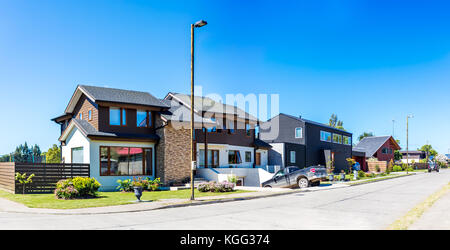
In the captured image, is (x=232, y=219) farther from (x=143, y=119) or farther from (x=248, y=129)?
(x=248, y=129)

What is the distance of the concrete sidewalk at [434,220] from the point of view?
8898mm

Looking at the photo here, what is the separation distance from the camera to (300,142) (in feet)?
146

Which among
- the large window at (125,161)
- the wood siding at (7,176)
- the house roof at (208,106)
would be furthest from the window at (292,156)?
the wood siding at (7,176)

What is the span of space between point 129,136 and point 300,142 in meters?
25.4

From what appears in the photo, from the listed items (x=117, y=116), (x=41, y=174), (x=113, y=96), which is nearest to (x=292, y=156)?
(x=117, y=116)

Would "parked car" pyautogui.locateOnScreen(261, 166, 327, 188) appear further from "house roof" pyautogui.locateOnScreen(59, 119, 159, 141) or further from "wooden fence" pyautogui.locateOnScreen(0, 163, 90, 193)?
"wooden fence" pyautogui.locateOnScreen(0, 163, 90, 193)

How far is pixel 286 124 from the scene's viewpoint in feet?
152

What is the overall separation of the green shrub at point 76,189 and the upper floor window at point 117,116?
6760 millimetres

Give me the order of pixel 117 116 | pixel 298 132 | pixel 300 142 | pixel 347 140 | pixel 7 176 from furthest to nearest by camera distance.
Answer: pixel 347 140 < pixel 298 132 < pixel 300 142 < pixel 117 116 < pixel 7 176

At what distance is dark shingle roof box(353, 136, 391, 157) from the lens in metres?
66.6

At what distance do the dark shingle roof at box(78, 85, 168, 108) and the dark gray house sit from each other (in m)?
16.8

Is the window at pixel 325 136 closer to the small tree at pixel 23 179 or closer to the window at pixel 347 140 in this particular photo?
the window at pixel 347 140
